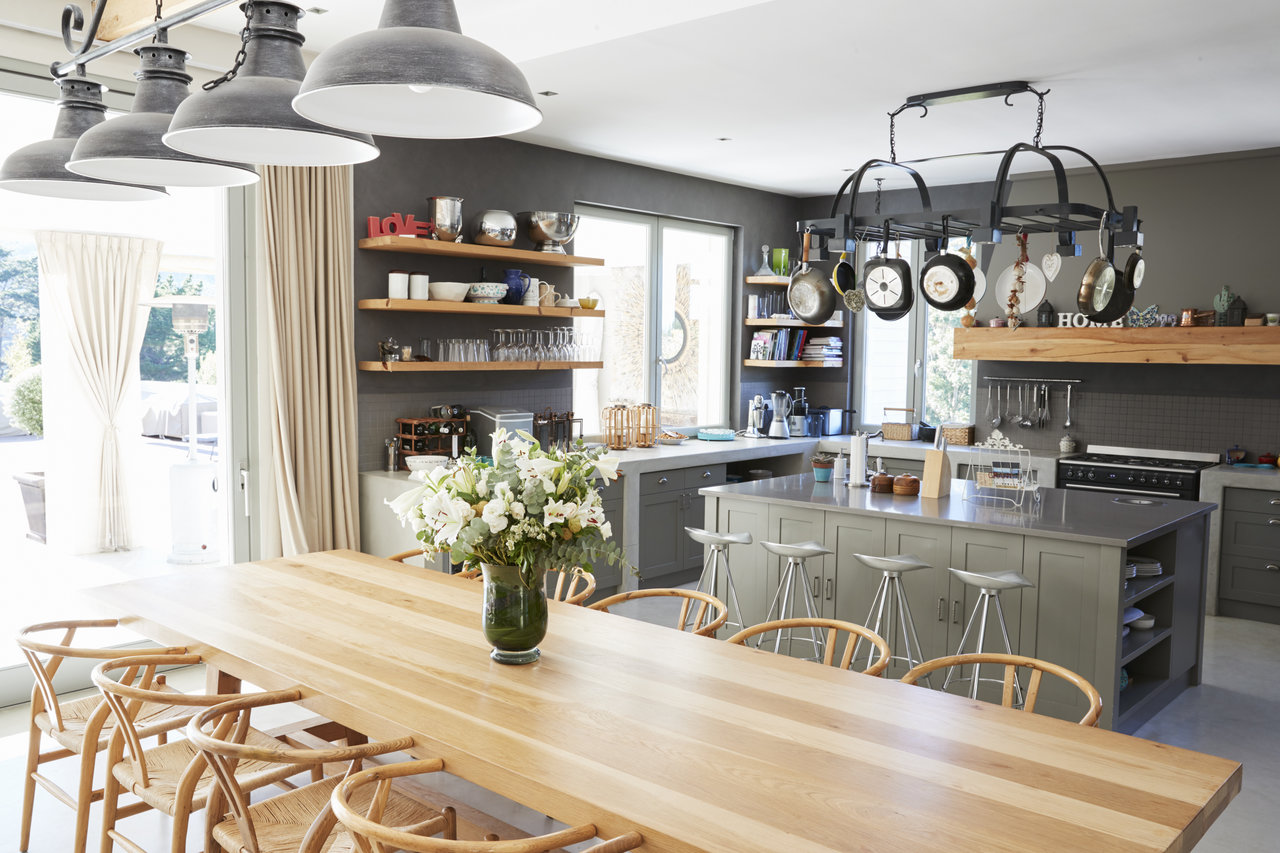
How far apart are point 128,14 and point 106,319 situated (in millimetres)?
1364

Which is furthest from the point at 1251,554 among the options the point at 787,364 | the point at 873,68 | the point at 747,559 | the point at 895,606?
the point at 873,68

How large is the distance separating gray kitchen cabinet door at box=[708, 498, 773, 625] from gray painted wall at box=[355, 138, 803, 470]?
1752 mm

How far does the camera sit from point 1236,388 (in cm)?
645

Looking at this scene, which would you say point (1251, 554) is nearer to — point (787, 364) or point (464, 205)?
point (787, 364)

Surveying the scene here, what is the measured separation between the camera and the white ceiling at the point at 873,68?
3.89 meters

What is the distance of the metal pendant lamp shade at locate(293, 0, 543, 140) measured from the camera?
165 cm

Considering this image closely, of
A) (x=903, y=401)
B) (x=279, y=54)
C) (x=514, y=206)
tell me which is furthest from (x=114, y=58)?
(x=903, y=401)

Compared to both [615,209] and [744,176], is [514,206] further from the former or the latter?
[744,176]

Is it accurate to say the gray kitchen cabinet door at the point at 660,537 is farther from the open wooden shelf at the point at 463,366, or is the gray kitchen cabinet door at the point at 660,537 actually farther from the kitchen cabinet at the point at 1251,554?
the kitchen cabinet at the point at 1251,554

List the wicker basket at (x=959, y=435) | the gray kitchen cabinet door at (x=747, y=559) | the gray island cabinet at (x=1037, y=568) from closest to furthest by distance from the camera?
the gray island cabinet at (x=1037, y=568) → the gray kitchen cabinet door at (x=747, y=559) → the wicker basket at (x=959, y=435)

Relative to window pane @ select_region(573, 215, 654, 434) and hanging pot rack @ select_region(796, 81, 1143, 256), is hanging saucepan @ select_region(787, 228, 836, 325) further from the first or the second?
window pane @ select_region(573, 215, 654, 434)

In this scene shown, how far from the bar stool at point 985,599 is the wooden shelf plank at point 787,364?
12.1 ft

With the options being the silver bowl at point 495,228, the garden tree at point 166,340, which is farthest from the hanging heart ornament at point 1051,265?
the garden tree at point 166,340

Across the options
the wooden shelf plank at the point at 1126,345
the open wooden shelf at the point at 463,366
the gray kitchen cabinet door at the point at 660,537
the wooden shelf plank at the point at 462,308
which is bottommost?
the gray kitchen cabinet door at the point at 660,537
